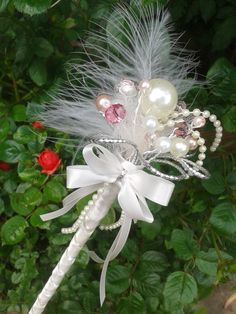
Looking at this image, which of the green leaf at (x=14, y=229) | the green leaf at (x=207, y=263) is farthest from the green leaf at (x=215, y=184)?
the green leaf at (x=14, y=229)

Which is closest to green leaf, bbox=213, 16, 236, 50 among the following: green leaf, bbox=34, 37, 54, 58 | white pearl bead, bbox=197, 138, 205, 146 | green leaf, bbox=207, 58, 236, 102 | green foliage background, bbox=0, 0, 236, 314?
green foliage background, bbox=0, 0, 236, 314

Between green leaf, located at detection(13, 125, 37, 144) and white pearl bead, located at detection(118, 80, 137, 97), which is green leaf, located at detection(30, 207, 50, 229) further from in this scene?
white pearl bead, located at detection(118, 80, 137, 97)

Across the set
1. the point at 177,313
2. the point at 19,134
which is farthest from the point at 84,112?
the point at 177,313

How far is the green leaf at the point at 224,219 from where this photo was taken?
2.47 feet

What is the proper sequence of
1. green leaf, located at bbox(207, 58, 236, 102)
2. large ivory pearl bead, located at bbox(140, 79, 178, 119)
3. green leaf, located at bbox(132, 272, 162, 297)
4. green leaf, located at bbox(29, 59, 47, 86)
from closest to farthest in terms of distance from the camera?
large ivory pearl bead, located at bbox(140, 79, 178, 119)
green leaf, located at bbox(207, 58, 236, 102)
green leaf, located at bbox(132, 272, 162, 297)
green leaf, located at bbox(29, 59, 47, 86)

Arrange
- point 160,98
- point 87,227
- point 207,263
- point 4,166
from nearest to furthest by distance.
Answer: point 160,98
point 87,227
point 207,263
point 4,166

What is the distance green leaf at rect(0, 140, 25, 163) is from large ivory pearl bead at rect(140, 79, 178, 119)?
0.37m

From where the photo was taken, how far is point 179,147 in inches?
22.1

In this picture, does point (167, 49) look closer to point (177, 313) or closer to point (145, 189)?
point (145, 189)

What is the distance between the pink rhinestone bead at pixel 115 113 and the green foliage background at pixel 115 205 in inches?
8.4

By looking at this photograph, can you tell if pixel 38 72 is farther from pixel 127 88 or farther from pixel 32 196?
pixel 127 88

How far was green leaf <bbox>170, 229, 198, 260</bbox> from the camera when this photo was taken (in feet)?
2.58

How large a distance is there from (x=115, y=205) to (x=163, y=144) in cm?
30

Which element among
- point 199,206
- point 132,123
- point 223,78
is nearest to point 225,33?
point 223,78
